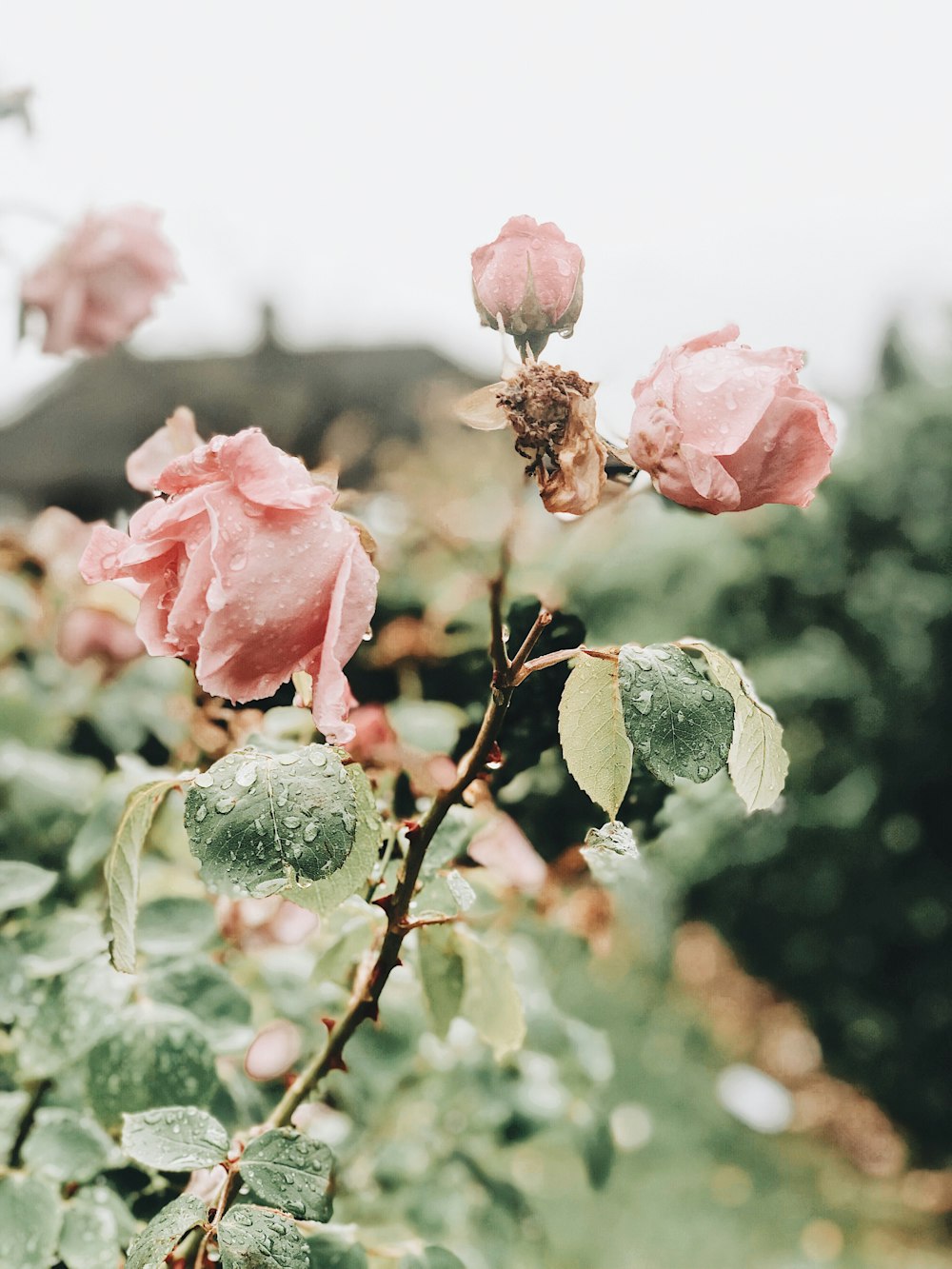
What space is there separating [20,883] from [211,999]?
18cm

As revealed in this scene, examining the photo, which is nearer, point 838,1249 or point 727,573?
point 838,1249

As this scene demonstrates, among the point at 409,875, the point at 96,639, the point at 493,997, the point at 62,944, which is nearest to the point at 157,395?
the point at 96,639

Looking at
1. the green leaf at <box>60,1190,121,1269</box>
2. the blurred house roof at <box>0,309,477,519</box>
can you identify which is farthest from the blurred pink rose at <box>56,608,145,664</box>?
the blurred house roof at <box>0,309,477,519</box>

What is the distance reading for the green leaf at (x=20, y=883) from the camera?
31.3 inches

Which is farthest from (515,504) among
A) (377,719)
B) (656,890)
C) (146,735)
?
(146,735)

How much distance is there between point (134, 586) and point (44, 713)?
32.7 inches

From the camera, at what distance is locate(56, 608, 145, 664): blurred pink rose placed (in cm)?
131

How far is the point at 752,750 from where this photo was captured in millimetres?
542

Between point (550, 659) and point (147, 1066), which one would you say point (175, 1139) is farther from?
point (550, 659)

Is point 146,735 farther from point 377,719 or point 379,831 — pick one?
point 379,831

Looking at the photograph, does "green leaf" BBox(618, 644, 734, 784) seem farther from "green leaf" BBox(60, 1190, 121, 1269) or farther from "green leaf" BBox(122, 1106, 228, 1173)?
"green leaf" BBox(60, 1190, 121, 1269)

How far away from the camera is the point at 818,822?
129 inches

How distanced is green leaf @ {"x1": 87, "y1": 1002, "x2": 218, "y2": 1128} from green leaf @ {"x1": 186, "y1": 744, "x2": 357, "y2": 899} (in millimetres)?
305

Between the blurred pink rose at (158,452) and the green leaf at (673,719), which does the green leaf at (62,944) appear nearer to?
the blurred pink rose at (158,452)
